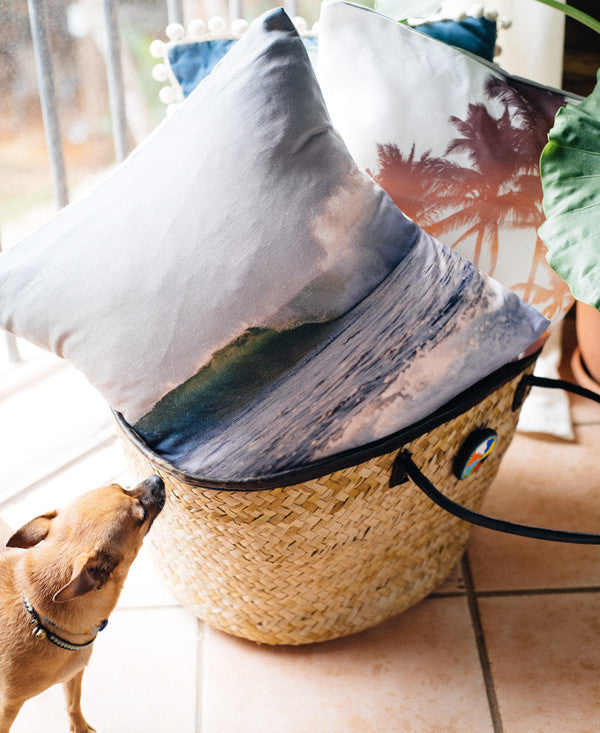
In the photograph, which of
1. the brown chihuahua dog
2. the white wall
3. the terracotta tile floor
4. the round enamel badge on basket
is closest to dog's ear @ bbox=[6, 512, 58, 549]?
the brown chihuahua dog

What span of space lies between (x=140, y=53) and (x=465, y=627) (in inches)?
43.4

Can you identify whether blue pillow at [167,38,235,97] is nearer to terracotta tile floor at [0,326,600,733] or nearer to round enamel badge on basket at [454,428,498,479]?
round enamel badge on basket at [454,428,498,479]

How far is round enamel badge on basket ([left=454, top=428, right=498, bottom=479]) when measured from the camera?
871mm

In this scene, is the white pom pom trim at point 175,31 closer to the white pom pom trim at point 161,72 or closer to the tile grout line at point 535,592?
the white pom pom trim at point 161,72

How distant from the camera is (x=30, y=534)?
2.63ft

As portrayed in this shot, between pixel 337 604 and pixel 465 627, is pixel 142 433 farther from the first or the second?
pixel 465 627

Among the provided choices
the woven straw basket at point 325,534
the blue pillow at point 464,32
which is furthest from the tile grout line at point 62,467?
the blue pillow at point 464,32

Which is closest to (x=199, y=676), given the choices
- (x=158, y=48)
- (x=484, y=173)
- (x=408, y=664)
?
(x=408, y=664)

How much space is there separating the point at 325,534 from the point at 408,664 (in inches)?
11.1

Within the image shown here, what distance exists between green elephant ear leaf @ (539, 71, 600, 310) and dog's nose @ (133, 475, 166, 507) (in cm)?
48

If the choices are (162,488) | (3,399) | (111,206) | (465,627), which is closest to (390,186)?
(111,206)

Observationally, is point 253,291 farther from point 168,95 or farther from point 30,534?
point 168,95

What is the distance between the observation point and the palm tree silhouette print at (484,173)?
918 mm

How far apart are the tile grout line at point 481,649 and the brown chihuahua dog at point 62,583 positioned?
0.49m
